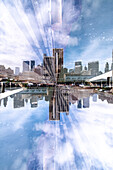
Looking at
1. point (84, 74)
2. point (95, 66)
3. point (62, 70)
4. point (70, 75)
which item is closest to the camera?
point (95, 66)

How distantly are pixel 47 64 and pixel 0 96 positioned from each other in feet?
177

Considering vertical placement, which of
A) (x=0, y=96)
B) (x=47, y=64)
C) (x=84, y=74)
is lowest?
(x=0, y=96)

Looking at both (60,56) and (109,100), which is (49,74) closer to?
(60,56)

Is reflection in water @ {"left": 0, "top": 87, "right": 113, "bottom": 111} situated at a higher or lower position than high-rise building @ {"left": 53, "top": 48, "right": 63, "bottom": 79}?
lower

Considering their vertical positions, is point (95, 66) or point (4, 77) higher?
point (95, 66)

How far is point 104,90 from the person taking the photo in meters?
6.89

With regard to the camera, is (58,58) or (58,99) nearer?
(58,99)

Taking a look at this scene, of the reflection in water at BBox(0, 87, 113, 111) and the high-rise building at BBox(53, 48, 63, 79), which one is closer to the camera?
the reflection in water at BBox(0, 87, 113, 111)

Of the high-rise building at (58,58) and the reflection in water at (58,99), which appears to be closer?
the reflection in water at (58,99)

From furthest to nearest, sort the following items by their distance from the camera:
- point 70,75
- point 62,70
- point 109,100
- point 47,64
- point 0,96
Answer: point 47,64 → point 62,70 → point 70,75 → point 109,100 → point 0,96

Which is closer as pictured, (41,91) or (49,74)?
(41,91)

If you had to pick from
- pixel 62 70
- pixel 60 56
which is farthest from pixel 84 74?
pixel 60 56

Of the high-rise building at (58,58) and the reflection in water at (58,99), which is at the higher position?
the high-rise building at (58,58)

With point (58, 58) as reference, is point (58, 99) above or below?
below
